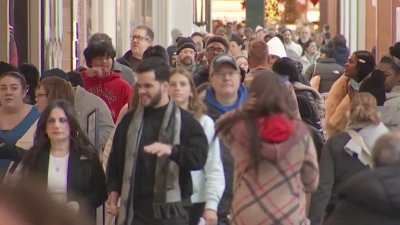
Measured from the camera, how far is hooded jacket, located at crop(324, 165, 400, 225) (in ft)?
24.4

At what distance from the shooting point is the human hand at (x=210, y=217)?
757cm

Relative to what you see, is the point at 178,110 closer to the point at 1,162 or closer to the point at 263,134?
the point at 263,134

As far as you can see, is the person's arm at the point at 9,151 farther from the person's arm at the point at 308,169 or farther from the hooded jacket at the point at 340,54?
the hooded jacket at the point at 340,54

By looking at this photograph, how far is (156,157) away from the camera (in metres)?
7.56

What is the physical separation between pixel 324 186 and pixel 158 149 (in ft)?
7.36

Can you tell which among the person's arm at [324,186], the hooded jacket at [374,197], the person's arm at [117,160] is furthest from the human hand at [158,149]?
the person's arm at [324,186]

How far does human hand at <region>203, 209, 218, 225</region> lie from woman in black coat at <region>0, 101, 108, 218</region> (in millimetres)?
764

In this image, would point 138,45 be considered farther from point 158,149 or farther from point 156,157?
point 158,149

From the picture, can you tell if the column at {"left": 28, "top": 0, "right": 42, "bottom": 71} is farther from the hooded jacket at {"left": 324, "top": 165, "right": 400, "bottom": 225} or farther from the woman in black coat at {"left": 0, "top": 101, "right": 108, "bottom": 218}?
the hooded jacket at {"left": 324, "top": 165, "right": 400, "bottom": 225}

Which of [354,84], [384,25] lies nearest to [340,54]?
[384,25]

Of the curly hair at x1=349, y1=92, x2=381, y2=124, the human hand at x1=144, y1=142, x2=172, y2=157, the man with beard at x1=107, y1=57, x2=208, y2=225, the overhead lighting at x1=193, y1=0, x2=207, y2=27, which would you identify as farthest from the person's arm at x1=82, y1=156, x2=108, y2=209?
the overhead lighting at x1=193, y1=0, x2=207, y2=27

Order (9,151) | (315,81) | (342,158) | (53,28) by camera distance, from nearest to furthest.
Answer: (9,151)
(342,158)
(53,28)
(315,81)

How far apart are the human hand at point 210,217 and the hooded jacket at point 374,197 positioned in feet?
2.64

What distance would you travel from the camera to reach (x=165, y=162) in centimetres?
755
